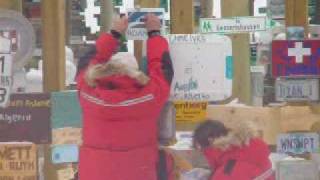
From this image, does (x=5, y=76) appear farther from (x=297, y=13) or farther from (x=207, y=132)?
(x=297, y=13)

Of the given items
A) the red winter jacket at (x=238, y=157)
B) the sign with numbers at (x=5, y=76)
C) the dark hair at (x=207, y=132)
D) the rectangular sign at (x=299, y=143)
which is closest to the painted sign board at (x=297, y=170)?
the rectangular sign at (x=299, y=143)

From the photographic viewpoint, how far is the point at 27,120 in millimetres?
4629

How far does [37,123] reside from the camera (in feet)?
15.2

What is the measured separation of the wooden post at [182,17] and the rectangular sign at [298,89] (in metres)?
0.67

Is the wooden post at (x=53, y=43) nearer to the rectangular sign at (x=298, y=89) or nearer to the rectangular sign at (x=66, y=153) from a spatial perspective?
the rectangular sign at (x=66, y=153)

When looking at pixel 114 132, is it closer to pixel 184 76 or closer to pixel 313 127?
pixel 184 76

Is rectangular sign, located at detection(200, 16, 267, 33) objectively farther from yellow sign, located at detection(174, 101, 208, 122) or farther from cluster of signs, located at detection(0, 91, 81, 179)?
cluster of signs, located at detection(0, 91, 81, 179)

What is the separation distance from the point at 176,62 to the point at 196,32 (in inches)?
13.8

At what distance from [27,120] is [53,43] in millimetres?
539

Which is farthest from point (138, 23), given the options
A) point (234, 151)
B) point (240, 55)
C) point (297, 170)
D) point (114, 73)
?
point (297, 170)

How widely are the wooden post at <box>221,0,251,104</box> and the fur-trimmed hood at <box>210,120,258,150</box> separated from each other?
436 millimetres

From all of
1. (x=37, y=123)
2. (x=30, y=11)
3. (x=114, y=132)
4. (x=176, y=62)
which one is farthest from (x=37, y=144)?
(x=30, y=11)

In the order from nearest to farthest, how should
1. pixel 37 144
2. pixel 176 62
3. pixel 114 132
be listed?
pixel 114 132, pixel 176 62, pixel 37 144

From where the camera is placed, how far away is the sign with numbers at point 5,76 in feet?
14.5
